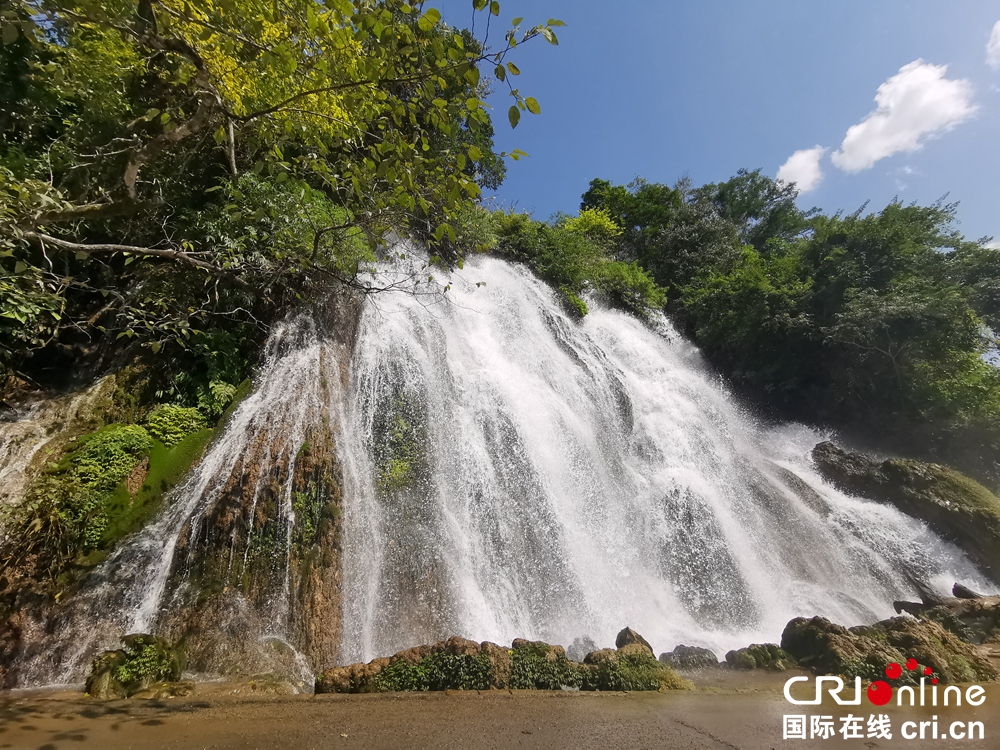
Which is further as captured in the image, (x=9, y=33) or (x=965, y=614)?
(x=965, y=614)

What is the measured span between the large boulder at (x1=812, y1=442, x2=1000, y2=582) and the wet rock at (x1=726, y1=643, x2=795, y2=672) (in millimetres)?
7320

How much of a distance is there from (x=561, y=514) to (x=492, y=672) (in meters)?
4.12

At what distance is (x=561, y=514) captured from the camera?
8.82 m

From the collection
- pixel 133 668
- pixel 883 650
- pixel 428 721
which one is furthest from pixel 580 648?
pixel 133 668

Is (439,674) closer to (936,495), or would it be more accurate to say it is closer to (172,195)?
(172,195)

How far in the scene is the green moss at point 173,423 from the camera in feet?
24.6

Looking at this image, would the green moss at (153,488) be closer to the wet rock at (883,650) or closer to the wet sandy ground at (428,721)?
the wet sandy ground at (428,721)

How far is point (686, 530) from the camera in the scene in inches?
375

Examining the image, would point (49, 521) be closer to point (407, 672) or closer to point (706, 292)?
point (407, 672)

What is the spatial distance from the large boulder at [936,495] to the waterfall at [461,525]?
0.35 metres

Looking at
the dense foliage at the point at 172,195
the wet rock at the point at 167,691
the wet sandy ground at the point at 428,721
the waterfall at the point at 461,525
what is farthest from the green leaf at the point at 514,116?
the wet rock at the point at 167,691

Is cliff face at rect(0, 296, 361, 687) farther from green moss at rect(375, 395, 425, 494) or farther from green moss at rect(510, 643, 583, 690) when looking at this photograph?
green moss at rect(510, 643, 583, 690)

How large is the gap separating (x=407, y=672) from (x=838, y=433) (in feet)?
52.0

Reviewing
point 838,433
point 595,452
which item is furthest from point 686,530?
point 838,433
